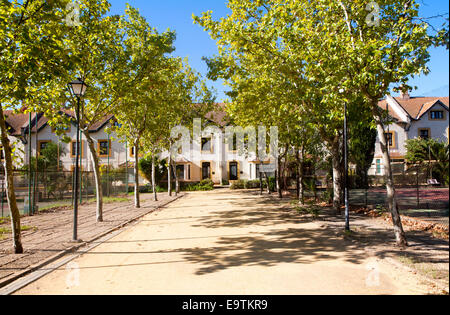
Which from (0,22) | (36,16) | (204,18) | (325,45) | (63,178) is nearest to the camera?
(0,22)

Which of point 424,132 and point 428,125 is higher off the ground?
point 428,125

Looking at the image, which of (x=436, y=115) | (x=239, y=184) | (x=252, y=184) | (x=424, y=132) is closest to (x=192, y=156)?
(x=239, y=184)

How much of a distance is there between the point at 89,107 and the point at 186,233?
6949mm

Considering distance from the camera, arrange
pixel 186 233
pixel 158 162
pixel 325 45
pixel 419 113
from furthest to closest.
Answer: pixel 419 113 < pixel 158 162 < pixel 186 233 < pixel 325 45

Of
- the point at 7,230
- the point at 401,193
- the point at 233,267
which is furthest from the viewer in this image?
the point at 401,193

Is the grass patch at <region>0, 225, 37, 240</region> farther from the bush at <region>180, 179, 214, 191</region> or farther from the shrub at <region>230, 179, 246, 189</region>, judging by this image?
the shrub at <region>230, 179, 246, 189</region>

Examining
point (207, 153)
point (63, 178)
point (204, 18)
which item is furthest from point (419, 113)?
point (63, 178)

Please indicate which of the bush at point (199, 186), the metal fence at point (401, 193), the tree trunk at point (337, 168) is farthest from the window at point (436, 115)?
the tree trunk at point (337, 168)

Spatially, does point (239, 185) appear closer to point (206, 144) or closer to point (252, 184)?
point (252, 184)

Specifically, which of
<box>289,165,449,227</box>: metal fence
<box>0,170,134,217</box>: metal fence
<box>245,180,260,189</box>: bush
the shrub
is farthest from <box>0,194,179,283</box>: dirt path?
<box>245,180,260,189</box>: bush

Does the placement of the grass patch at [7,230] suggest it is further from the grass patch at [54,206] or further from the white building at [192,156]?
the white building at [192,156]

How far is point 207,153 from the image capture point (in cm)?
3947

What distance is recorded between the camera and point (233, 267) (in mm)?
5953
